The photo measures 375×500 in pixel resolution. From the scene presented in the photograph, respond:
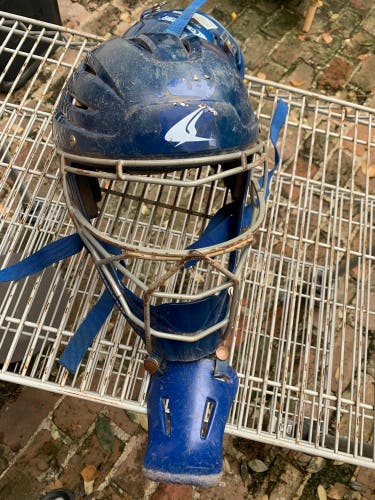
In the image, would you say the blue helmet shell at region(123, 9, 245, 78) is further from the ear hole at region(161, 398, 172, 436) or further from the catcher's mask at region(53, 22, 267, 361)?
the ear hole at region(161, 398, 172, 436)

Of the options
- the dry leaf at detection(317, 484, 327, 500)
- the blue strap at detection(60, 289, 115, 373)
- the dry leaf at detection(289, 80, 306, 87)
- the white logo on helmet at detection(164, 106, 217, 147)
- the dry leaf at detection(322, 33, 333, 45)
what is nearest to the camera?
the white logo on helmet at detection(164, 106, 217, 147)

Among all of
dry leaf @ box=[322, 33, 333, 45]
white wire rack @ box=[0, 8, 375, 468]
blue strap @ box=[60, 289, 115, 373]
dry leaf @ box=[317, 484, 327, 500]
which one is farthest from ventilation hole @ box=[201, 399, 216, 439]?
dry leaf @ box=[322, 33, 333, 45]

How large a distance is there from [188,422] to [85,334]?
40 cm

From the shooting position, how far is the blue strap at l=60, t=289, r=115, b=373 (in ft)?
4.57

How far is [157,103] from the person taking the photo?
1.17 metres

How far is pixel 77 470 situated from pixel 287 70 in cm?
284

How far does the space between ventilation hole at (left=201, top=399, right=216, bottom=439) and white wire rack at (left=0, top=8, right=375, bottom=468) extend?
0.11 meters

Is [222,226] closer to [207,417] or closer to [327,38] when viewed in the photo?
[207,417]

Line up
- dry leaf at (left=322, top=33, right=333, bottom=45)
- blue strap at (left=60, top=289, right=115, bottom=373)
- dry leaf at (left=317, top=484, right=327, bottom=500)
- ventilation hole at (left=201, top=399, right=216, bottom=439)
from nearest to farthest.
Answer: ventilation hole at (left=201, top=399, right=216, bottom=439) < blue strap at (left=60, top=289, right=115, bottom=373) < dry leaf at (left=317, top=484, right=327, bottom=500) < dry leaf at (left=322, top=33, right=333, bottom=45)

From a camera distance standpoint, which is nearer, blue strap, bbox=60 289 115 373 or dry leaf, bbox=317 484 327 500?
blue strap, bbox=60 289 115 373

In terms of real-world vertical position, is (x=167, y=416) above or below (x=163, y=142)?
below

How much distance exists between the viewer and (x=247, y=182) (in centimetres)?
139

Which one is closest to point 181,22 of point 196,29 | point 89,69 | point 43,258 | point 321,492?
point 196,29

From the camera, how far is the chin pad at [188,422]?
48.5 inches
